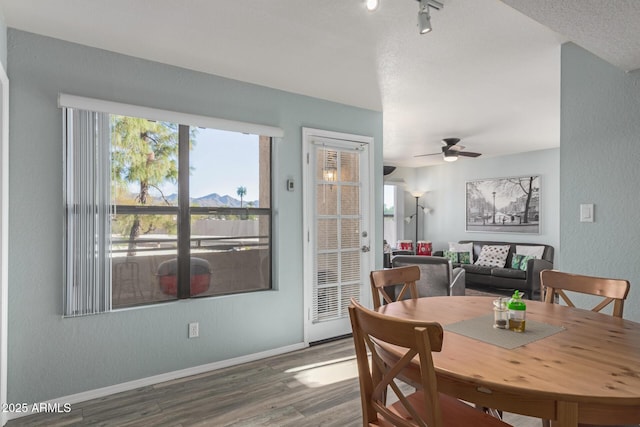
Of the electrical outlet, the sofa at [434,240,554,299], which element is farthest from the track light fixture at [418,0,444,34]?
the sofa at [434,240,554,299]

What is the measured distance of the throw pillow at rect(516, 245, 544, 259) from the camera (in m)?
6.11

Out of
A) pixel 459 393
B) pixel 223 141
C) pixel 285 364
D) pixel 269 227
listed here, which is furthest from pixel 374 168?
pixel 459 393

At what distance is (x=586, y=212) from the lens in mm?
2412

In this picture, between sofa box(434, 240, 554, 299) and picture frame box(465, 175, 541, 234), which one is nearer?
sofa box(434, 240, 554, 299)

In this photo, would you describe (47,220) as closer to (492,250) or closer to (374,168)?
(374,168)

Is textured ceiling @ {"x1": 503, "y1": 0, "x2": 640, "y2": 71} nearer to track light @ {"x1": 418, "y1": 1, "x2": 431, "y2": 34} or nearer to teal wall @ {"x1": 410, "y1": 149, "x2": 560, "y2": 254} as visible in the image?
track light @ {"x1": 418, "y1": 1, "x2": 431, "y2": 34}

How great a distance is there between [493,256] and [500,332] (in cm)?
562

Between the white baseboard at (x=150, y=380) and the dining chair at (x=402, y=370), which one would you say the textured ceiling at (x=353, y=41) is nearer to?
the dining chair at (x=402, y=370)

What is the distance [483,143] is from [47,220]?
587 cm

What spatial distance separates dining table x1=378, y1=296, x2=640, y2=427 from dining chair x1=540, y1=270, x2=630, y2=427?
7.6 inches

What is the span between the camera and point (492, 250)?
671cm

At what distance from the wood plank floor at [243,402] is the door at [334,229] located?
670 millimetres

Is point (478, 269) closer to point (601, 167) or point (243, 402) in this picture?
point (601, 167)

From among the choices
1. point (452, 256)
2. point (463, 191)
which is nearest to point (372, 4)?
point (452, 256)
